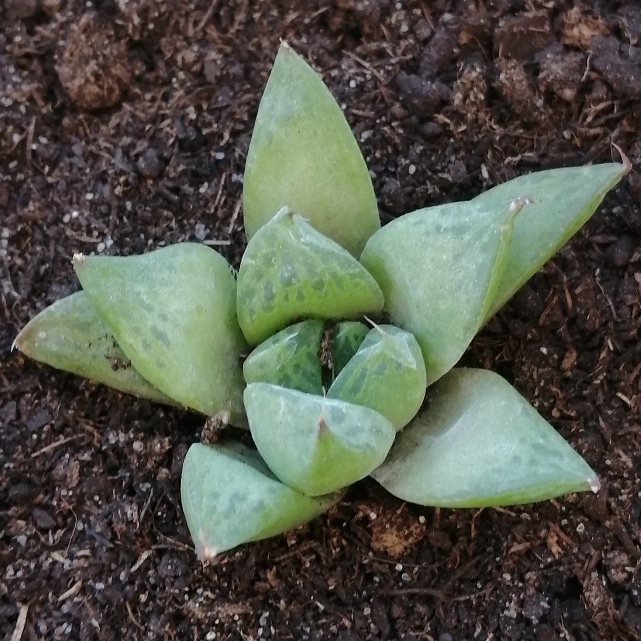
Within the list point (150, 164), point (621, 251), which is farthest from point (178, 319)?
point (621, 251)

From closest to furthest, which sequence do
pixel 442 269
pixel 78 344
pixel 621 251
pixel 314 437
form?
1. pixel 314 437
2. pixel 442 269
3. pixel 78 344
4. pixel 621 251

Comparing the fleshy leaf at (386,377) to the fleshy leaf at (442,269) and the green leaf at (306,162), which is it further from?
the green leaf at (306,162)

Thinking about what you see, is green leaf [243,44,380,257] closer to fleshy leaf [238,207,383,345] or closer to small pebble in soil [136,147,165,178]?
fleshy leaf [238,207,383,345]

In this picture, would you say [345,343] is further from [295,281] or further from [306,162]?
[306,162]

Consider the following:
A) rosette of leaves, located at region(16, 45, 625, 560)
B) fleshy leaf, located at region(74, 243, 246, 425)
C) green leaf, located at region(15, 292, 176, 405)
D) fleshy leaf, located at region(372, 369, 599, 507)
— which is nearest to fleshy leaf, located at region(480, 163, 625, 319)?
rosette of leaves, located at region(16, 45, 625, 560)

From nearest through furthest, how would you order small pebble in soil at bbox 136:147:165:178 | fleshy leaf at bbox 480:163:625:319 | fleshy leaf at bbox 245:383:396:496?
fleshy leaf at bbox 245:383:396:496 < fleshy leaf at bbox 480:163:625:319 < small pebble in soil at bbox 136:147:165:178
